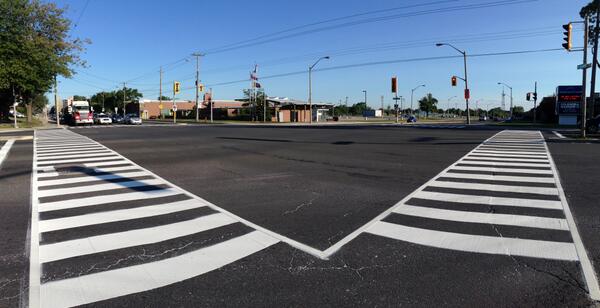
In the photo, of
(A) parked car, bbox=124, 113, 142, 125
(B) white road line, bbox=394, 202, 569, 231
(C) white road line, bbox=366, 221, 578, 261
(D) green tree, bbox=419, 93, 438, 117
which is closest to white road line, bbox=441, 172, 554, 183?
(B) white road line, bbox=394, 202, 569, 231

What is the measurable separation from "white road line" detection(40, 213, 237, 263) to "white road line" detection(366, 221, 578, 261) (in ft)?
8.25

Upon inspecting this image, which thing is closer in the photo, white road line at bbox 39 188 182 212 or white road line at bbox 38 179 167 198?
white road line at bbox 39 188 182 212

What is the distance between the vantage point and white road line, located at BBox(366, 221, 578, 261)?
522 cm

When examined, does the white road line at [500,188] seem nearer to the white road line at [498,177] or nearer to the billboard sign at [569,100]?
the white road line at [498,177]

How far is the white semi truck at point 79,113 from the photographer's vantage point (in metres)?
51.2

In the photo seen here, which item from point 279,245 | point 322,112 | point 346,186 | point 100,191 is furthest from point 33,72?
point 322,112

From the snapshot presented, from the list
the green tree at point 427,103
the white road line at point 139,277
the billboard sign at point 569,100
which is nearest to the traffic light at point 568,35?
the white road line at point 139,277

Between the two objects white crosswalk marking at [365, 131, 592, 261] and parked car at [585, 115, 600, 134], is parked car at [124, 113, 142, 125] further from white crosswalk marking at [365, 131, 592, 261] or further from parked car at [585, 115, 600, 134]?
white crosswalk marking at [365, 131, 592, 261]

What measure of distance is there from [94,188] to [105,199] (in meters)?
1.46

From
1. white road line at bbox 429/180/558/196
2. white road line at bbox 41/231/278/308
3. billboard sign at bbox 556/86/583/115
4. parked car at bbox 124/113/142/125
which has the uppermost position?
billboard sign at bbox 556/86/583/115

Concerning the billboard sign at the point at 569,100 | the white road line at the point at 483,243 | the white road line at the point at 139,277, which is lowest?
the white road line at the point at 139,277

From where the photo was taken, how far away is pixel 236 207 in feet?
25.6

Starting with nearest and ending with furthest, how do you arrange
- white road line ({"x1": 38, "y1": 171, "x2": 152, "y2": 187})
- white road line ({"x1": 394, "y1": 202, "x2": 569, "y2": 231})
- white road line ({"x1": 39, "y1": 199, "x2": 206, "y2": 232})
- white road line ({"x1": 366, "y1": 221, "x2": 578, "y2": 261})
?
white road line ({"x1": 366, "y1": 221, "x2": 578, "y2": 261}), white road line ({"x1": 394, "y1": 202, "x2": 569, "y2": 231}), white road line ({"x1": 39, "y1": 199, "x2": 206, "y2": 232}), white road line ({"x1": 38, "y1": 171, "x2": 152, "y2": 187})

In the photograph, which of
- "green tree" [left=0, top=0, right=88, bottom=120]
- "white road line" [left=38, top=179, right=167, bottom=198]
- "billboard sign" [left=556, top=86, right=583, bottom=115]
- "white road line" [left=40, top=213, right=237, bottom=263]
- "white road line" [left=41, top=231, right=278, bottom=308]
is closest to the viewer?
"white road line" [left=41, top=231, right=278, bottom=308]
